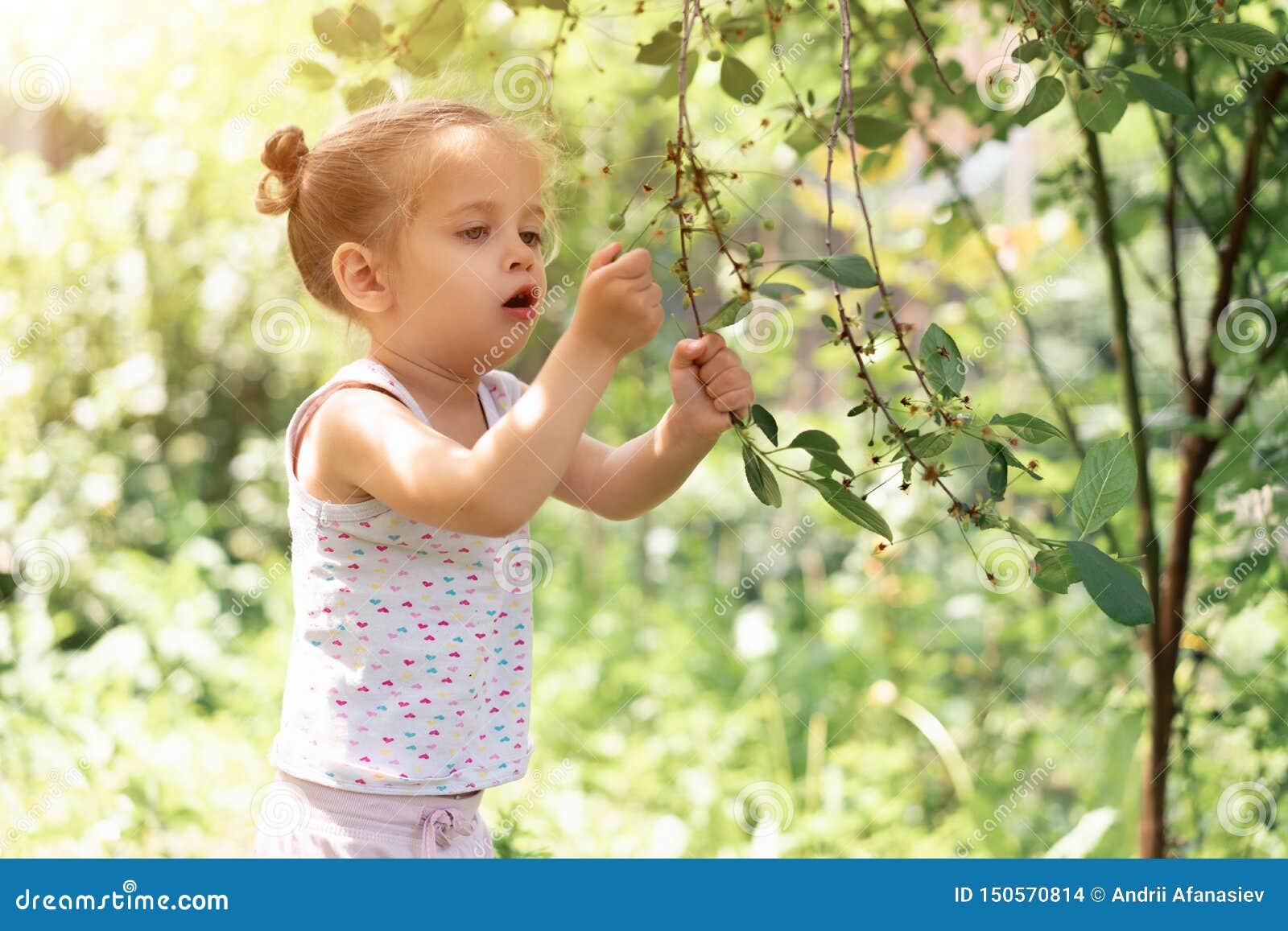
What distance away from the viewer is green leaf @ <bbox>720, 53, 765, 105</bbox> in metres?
1.42

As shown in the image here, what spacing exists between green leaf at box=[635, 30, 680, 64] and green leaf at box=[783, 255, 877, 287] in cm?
47

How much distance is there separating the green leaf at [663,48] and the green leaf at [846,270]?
469 millimetres

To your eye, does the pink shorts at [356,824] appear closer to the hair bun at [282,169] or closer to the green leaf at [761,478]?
the green leaf at [761,478]

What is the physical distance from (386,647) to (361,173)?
50 centimetres

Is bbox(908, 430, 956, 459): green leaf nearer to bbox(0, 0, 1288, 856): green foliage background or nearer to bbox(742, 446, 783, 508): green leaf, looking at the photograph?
bbox(742, 446, 783, 508): green leaf

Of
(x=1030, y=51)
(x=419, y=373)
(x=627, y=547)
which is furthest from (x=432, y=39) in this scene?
(x=627, y=547)

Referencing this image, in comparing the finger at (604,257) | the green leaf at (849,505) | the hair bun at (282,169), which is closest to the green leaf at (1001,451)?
the green leaf at (849,505)

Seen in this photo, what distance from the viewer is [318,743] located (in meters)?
1.30

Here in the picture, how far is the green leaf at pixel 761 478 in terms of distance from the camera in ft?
3.37

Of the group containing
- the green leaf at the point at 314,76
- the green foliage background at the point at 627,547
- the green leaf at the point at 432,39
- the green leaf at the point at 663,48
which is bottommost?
the green foliage background at the point at 627,547

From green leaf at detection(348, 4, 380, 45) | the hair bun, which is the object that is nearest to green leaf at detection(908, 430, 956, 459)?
the hair bun

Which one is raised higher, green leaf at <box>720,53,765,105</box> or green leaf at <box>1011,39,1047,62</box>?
green leaf at <box>720,53,765,105</box>

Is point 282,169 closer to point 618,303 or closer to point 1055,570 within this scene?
point 618,303

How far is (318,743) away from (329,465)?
29cm
